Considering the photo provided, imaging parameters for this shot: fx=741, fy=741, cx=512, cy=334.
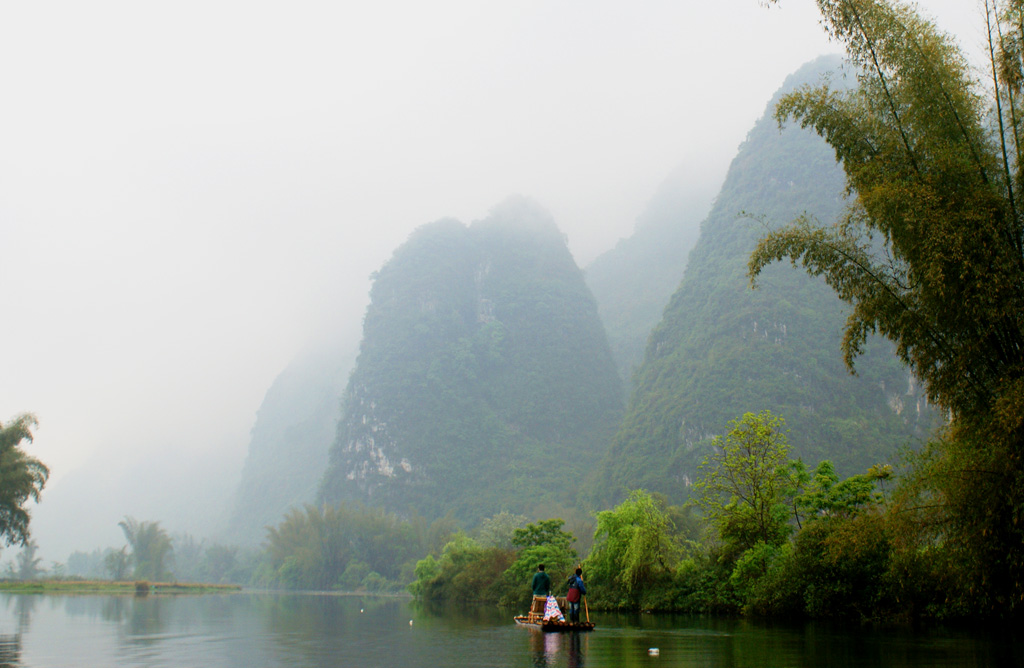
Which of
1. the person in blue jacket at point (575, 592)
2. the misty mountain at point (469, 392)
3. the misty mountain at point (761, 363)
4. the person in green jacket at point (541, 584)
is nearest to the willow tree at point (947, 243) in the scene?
the person in blue jacket at point (575, 592)

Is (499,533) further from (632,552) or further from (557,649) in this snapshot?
(557,649)

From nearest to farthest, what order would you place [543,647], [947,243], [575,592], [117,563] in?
1. [947,243]
2. [543,647]
3. [575,592]
4. [117,563]

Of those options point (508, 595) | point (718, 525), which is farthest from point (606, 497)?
point (718, 525)

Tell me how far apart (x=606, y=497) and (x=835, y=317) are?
141 ft

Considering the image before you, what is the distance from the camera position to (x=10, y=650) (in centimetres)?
1355

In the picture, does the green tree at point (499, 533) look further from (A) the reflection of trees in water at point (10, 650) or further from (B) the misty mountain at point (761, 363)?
(A) the reflection of trees in water at point (10, 650)

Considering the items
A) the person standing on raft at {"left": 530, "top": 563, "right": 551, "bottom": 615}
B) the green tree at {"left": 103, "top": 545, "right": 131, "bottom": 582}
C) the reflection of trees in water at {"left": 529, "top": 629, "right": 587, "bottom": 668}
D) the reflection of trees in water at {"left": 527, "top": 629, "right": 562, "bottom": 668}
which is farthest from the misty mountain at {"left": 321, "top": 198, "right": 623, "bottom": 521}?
the reflection of trees in water at {"left": 529, "top": 629, "right": 587, "bottom": 668}

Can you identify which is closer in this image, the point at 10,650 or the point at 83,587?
the point at 10,650

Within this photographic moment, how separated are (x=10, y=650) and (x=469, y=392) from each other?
156883mm

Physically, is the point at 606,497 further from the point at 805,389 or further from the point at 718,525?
the point at 718,525

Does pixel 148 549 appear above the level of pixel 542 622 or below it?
below

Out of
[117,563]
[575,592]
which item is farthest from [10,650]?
[117,563]

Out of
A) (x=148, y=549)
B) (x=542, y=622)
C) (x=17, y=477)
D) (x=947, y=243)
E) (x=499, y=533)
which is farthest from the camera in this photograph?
(x=148, y=549)

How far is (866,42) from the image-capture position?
14953 mm
